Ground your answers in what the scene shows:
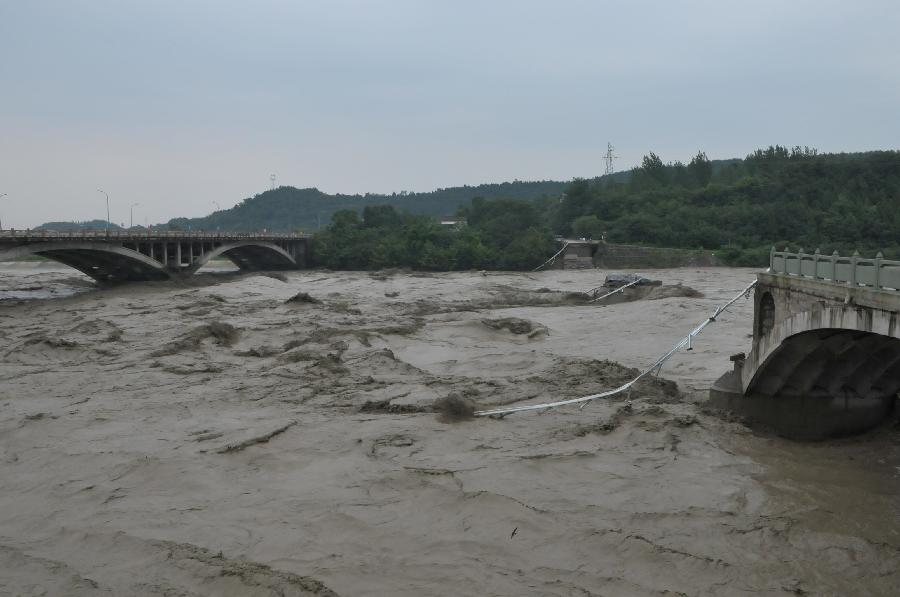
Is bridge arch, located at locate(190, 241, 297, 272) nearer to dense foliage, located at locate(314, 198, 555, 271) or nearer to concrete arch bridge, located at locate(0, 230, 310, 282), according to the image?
concrete arch bridge, located at locate(0, 230, 310, 282)

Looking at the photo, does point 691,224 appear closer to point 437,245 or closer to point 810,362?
point 437,245

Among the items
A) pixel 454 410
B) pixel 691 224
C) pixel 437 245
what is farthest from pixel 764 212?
pixel 454 410

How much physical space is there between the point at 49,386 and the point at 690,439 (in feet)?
66.1

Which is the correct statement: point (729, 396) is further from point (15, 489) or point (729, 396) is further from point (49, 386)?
point (49, 386)

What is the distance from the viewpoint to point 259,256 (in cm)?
8950

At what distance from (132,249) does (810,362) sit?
5490cm

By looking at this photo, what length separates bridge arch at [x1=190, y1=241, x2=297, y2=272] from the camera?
81000mm

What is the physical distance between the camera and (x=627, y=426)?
18.5 m

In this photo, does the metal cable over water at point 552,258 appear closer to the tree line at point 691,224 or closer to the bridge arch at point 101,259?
the tree line at point 691,224

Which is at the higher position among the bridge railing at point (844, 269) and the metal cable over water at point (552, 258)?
the bridge railing at point (844, 269)

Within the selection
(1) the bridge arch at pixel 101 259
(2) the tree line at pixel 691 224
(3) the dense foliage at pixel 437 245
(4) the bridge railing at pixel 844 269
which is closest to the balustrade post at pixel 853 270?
(4) the bridge railing at pixel 844 269

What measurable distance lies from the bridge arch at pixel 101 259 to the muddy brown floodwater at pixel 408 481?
73.2ft

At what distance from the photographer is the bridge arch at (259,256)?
81.0 m

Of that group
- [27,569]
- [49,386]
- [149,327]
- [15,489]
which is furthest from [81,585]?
[149,327]
